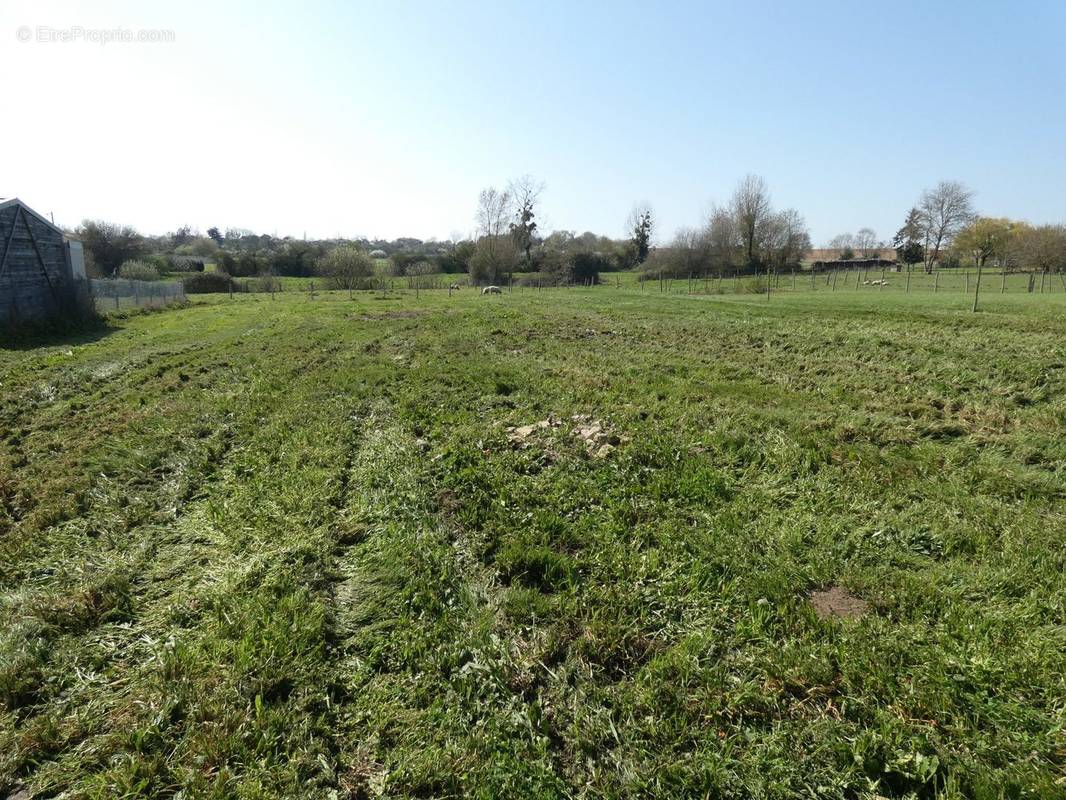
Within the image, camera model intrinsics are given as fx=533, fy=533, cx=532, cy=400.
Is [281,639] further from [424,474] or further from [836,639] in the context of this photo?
[836,639]

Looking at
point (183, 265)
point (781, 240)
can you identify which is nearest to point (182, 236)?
point (183, 265)

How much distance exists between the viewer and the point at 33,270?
2092 cm

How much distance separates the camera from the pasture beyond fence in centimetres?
2577

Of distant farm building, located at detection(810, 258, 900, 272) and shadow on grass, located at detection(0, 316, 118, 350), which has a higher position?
distant farm building, located at detection(810, 258, 900, 272)

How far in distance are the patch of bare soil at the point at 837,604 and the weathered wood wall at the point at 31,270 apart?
1011 inches

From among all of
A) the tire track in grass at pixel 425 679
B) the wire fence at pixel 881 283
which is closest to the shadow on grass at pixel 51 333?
the tire track in grass at pixel 425 679

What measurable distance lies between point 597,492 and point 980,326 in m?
15.8

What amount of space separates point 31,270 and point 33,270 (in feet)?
0.44

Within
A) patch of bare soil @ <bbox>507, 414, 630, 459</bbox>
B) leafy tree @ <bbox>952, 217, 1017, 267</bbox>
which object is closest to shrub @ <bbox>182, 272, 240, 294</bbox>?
patch of bare soil @ <bbox>507, 414, 630, 459</bbox>

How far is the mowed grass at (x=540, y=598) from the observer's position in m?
2.54

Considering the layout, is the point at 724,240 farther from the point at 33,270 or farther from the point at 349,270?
the point at 33,270

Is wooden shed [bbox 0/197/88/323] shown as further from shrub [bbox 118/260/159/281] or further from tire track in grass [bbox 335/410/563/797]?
shrub [bbox 118/260/159/281]

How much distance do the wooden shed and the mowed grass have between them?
1630 centimetres

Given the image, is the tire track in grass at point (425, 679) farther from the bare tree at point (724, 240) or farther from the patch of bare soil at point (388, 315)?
the bare tree at point (724, 240)
